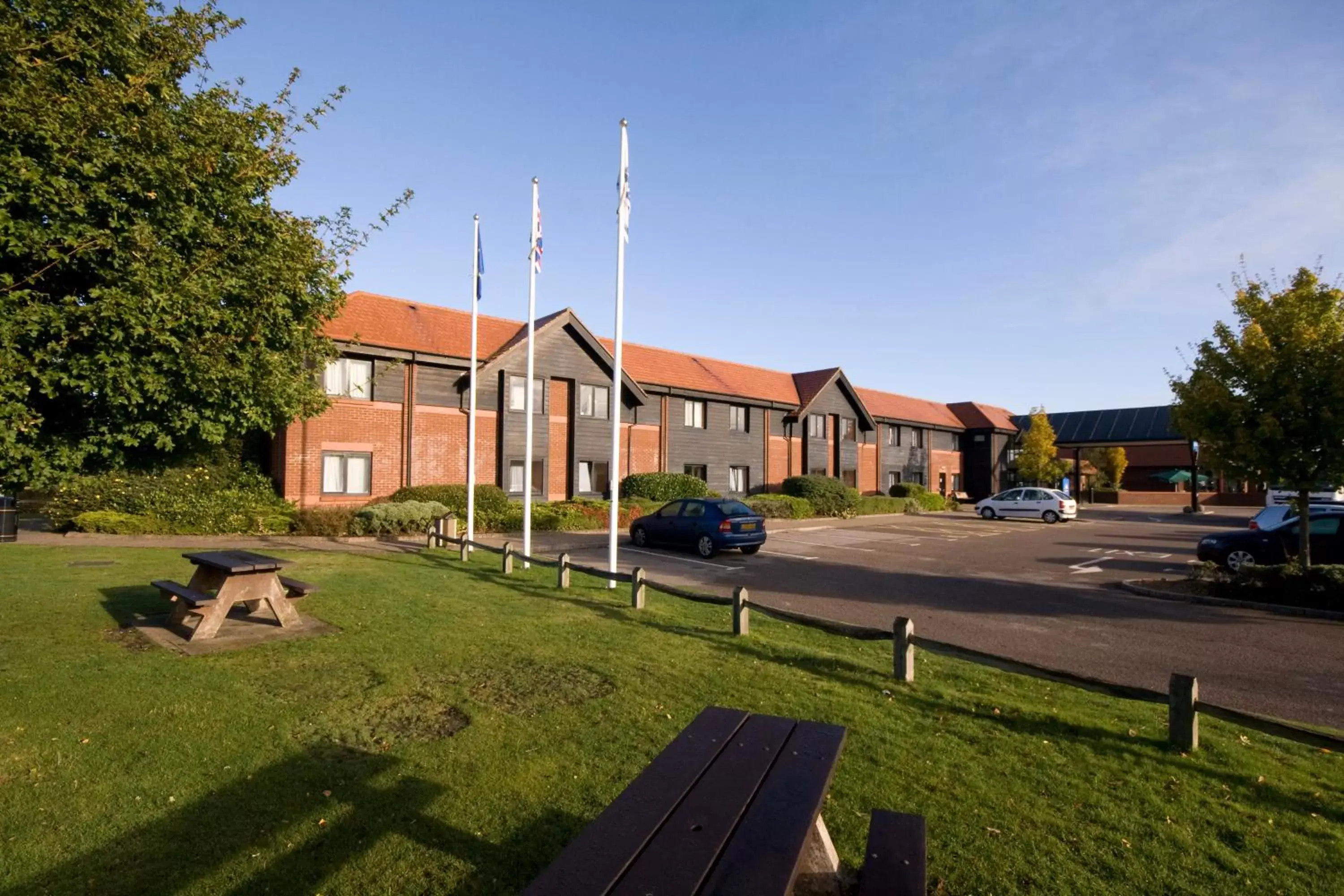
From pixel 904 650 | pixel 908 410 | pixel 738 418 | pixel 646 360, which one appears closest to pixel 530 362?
pixel 904 650

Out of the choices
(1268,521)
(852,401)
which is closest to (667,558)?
(1268,521)

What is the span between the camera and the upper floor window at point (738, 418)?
36.2 metres

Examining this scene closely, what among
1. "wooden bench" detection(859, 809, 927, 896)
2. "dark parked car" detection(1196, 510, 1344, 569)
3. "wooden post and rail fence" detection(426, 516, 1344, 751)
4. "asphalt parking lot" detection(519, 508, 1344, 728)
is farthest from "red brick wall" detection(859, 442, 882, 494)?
"wooden bench" detection(859, 809, 927, 896)

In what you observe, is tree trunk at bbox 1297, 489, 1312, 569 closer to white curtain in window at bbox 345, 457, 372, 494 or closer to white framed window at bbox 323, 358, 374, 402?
white framed window at bbox 323, 358, 374, 402

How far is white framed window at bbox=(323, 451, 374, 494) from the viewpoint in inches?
914

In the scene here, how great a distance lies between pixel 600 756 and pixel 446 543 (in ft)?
47.5

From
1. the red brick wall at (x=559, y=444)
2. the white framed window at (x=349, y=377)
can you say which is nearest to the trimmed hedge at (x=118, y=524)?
the white framed window at (x=349, y=377)

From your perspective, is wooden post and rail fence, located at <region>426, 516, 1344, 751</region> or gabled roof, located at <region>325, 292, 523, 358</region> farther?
gabled roof, located at <region>325, 292, 523, 358</region>

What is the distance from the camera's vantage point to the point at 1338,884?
3.67 metres

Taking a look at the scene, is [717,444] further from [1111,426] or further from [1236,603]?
[1111,426]

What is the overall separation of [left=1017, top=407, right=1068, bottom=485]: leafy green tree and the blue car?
38057mm

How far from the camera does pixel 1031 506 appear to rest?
121ft

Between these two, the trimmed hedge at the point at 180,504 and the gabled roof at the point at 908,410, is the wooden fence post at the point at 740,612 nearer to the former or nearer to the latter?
the trimmed hedge at the point at 180,504

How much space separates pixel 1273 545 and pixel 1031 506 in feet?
72.7
